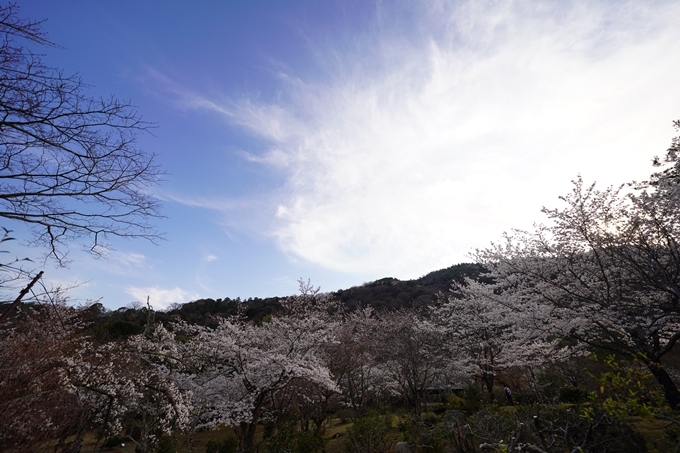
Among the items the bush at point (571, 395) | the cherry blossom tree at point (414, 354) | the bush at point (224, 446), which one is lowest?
the bush at point (224, 446)

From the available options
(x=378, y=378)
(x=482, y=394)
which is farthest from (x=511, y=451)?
(x=378, y=378)

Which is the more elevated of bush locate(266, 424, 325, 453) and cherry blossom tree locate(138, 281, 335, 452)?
cherry blossom tree locate(138, 281, 335, 452)

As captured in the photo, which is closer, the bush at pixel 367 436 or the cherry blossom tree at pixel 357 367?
the bush at pixel 367 436

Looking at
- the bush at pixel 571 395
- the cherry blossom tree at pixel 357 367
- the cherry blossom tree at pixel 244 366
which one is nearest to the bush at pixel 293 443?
the cherry blossom tree at pixel 244 366

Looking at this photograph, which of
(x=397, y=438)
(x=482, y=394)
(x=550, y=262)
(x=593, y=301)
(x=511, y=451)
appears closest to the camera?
(x=511, y=451)

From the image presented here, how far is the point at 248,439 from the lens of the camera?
1021 centimetres

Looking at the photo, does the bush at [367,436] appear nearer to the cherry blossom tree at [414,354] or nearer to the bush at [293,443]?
the bush at [293,443]

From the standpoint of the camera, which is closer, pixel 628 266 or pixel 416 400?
pixel 628 266

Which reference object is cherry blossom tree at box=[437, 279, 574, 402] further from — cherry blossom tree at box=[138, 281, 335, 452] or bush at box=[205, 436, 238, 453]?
bush at box=[205, 436, 238, 453]

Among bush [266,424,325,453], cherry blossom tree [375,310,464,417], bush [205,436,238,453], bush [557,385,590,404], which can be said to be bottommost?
bush [205,436,238,453]

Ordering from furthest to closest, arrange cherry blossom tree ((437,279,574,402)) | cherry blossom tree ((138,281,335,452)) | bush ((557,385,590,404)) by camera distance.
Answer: cherry blossom tree ((437,279,574,402))
bush ((557,385,590,404))
cherry blossom tree ((138,281,335,452))

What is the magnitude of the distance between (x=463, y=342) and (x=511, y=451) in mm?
16013

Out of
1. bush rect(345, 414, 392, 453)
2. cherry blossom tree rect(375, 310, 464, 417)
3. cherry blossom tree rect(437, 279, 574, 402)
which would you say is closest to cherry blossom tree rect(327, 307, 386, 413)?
cherry blossom tree rect(375, 310, 464, 417)

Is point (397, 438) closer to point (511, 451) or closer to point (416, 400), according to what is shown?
point (416, 400)
